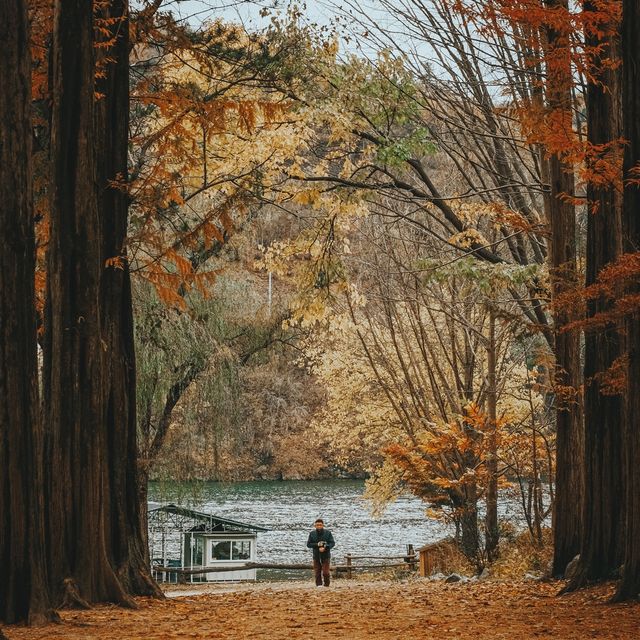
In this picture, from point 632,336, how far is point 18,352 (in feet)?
16.6

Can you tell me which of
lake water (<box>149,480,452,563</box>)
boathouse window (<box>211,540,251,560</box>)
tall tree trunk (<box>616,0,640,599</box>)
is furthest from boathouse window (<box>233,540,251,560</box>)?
tall tree trunk (<box>616,0,640,599</box>)

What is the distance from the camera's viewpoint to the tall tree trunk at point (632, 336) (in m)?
8.15

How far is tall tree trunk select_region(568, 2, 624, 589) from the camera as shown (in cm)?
1000

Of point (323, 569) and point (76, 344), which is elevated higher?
point (76, 344)

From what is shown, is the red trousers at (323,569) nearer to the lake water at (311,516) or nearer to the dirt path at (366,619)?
the lake water at (311,516)

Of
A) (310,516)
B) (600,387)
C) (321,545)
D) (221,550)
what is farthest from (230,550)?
(600,387)

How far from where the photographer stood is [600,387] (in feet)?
33.1

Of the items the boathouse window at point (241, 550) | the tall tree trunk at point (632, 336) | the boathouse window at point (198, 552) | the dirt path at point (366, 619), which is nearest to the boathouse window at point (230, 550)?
the boathouse window at point (241, 550)

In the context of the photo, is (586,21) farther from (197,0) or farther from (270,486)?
(270,486)

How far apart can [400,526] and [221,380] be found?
25.5 m

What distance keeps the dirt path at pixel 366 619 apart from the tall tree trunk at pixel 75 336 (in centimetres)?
66

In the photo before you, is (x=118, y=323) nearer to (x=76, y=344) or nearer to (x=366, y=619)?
(x=76, y=344)

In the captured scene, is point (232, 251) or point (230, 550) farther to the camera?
point (230, 550)

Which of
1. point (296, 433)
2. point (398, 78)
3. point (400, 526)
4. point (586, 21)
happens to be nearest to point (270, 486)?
point (296, 433)
